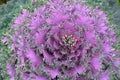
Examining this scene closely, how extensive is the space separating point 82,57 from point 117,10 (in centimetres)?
68

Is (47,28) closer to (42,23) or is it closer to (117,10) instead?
(42,23)

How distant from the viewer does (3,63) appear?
1663 mm

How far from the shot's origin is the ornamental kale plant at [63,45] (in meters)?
1.34

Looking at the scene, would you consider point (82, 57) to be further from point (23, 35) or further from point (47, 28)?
point (23, 35)

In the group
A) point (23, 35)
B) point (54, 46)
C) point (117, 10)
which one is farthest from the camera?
point (117, 10)

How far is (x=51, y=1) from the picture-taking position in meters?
1.58

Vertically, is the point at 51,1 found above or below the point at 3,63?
above

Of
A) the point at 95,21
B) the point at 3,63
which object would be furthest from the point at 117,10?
the point at 3,63

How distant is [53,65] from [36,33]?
159 millimetres

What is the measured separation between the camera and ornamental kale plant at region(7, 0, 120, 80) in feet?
4.40

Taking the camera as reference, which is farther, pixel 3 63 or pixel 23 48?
pixel 3 63

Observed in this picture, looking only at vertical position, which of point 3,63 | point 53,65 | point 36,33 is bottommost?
point 3,63

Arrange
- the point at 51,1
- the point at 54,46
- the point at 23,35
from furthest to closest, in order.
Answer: the point at 51,1 → the point at 23,35 → the point at 54,46

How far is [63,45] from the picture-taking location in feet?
4.38
